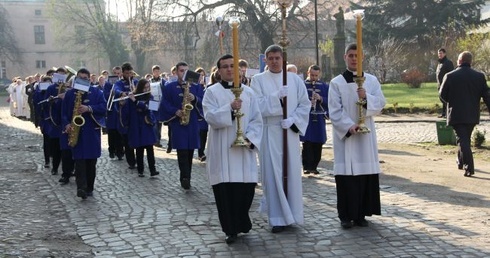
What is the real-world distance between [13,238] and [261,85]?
10.7ft

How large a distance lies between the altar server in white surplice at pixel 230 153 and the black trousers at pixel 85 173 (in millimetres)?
3536

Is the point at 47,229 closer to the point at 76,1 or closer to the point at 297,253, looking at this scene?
the point at 297,253

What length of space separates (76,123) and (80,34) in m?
58.7

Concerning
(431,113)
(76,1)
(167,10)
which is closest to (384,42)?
(167,10)

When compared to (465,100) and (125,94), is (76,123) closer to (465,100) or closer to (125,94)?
(125,94)

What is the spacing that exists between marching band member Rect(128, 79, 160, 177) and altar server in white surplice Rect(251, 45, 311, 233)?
15.4 ft

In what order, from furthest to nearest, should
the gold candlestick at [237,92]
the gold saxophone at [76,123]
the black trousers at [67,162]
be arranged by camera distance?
the black trousers at [67,162], the gold saxophone at [76,123], the gold candlestick at [237,92]

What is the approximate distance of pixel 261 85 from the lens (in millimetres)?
8039

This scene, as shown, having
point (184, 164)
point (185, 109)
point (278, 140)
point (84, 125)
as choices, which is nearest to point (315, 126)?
point (185, 109)

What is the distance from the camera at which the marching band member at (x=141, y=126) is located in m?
12.4

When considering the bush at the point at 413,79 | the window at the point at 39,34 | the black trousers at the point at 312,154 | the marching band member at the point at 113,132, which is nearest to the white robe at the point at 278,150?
the black trousers at the point at 312,154

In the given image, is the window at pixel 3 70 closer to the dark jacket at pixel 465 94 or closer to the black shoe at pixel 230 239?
the dark jacket at pixel 465 94

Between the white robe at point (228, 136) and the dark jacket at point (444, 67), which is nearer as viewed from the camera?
the white robe at point (228, 136)

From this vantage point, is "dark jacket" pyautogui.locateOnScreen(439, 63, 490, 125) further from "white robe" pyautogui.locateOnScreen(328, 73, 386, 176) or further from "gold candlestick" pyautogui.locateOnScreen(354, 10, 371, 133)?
"gold candlestick" pyautogui.locateOnScreen(354, 10, 371, 133)
